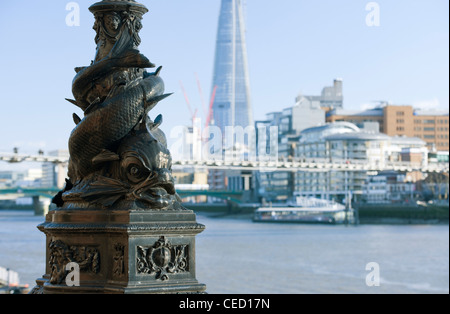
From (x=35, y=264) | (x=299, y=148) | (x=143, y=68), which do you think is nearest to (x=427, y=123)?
(x=299, y=148)

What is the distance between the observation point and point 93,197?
4676 millimetres

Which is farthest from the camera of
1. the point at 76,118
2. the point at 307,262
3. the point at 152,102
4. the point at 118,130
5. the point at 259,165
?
the point at 259,165

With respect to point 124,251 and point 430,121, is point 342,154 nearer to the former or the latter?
point 430,121

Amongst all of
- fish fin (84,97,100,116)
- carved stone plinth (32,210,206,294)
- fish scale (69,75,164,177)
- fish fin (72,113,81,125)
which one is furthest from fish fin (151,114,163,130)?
carved stone plinth (32,210,206,294)

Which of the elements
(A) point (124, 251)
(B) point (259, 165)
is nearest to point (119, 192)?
(A) point (124, 251)

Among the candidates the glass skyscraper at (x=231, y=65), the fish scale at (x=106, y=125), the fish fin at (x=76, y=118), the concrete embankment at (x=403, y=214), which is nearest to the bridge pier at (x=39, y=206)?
the concrete embankment at (x=403, y=214)

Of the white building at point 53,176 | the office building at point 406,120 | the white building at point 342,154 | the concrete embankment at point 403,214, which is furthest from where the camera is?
the office building at point 406,120

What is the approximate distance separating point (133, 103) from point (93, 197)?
54 centimetres

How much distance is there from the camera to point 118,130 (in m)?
4.79

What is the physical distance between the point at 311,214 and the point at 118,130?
71.3 m

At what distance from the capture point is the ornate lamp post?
452 cm

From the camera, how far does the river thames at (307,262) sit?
25547 mm

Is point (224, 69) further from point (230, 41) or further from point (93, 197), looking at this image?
point (93, 197)

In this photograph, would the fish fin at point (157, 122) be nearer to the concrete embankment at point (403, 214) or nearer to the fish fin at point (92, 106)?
the fish fin at point (92, 106)
